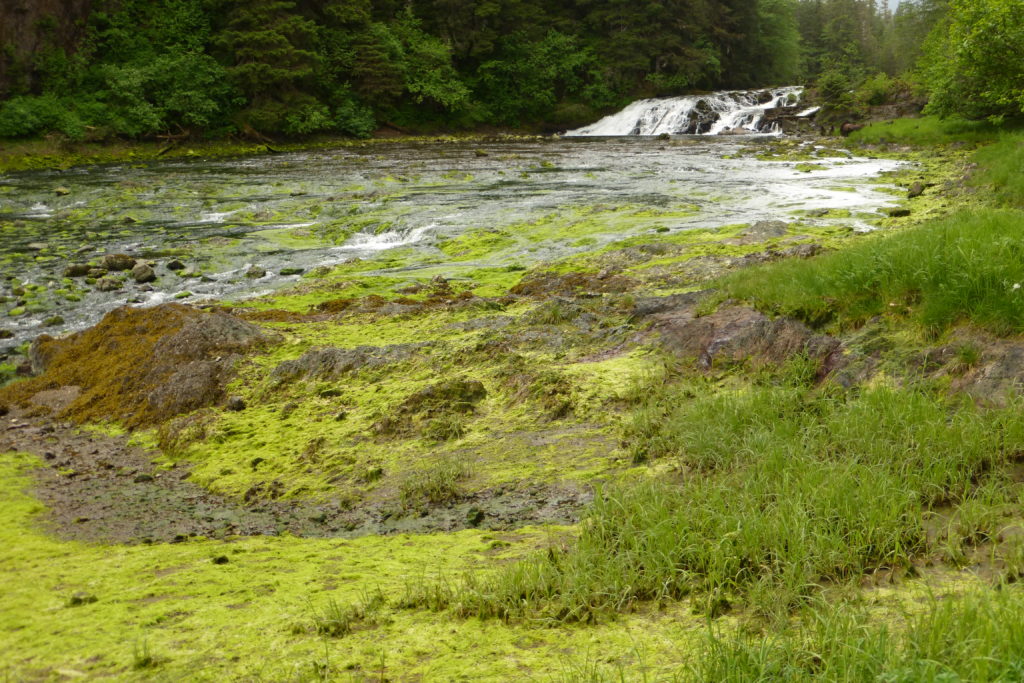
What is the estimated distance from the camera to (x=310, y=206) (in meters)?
20.3

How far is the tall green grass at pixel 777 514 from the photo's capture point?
10.7 feet

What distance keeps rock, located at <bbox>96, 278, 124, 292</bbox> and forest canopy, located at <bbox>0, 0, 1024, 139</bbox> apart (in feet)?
66.4

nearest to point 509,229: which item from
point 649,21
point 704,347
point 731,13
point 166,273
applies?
point 166,273

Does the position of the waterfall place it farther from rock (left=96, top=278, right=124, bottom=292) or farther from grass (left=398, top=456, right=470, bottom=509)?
grass (left=398, top=456, right=470, bottom=509)

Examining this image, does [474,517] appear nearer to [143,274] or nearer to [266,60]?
[143,274]

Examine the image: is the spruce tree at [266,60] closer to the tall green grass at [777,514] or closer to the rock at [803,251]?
the rock at [803,251]

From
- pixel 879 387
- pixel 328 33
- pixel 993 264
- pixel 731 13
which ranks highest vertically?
pixel 731 13

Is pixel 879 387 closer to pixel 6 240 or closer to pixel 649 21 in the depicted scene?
pixel 6 240

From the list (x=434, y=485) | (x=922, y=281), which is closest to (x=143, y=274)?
(x=434, y=485)

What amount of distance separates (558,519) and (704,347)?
2614 mm

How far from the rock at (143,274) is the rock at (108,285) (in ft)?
1.22

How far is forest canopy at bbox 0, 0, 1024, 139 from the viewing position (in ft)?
105

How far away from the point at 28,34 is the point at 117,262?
2875 cm

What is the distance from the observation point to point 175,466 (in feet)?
20.0
